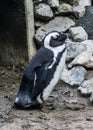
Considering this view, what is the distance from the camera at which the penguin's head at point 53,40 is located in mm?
4184

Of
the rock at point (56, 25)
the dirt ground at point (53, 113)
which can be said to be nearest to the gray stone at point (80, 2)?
the rock at point (56, 25)

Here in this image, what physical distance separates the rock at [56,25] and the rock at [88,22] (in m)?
0.11

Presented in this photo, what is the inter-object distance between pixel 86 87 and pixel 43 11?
3.68 feet

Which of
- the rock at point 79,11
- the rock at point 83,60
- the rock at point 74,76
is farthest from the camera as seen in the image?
the rock at point 79,11

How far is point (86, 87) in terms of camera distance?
461 cm

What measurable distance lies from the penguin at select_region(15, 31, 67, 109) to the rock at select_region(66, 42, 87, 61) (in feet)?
2.84

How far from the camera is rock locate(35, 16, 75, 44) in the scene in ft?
17.4

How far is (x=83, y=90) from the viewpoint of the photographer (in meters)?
4.53

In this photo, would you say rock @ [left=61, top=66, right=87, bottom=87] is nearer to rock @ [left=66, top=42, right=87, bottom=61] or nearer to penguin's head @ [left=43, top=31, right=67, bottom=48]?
rock @ [left=66, top=42, right=87, bottom=61]

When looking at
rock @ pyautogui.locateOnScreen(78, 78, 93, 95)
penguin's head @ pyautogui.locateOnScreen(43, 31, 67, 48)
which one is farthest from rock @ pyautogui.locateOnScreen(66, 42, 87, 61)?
penguin's head @ pyautogui.locateOnScreen(43, 31, 67, 48)

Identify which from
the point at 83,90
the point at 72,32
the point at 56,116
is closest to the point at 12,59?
the point at 72,32

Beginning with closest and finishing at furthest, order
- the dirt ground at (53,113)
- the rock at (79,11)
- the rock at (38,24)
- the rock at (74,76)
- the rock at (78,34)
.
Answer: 1. the dirt ground at (53,113)
2. the rock at (74,76)
3. the rock at (78,34)
4. the rock at (38,24)
5. the rock at (79,11)

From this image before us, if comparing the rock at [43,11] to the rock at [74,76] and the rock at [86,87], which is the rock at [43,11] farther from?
the rock at [86,87]

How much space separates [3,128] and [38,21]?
1.89 m
